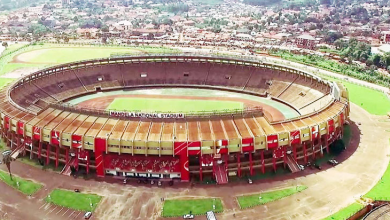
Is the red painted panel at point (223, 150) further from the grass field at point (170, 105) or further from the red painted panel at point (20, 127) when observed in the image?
the red painted panel at point (20, 127)

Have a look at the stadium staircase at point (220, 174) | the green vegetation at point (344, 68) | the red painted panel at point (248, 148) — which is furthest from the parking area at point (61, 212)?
the green vegetation at point (344, 68)

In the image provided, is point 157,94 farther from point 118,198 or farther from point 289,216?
point 289,216

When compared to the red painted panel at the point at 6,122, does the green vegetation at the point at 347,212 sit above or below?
below

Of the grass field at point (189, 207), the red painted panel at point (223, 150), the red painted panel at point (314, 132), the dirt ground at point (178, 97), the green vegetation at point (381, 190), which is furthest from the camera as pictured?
the dirt ground at point (178, 97)

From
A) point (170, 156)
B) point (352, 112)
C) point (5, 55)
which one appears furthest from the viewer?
point (5, 55)

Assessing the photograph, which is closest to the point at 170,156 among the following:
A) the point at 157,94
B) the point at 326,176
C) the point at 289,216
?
the point at 289,216

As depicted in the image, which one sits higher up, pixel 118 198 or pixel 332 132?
pixel 332 132

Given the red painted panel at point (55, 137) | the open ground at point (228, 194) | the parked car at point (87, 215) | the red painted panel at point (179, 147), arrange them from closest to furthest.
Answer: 1. the parked car at point (87, 215)
2. the open ground at point (228, 194)
3. the red painted panel at point (179, 147)
4. the red painted panel at point (55, 137)
